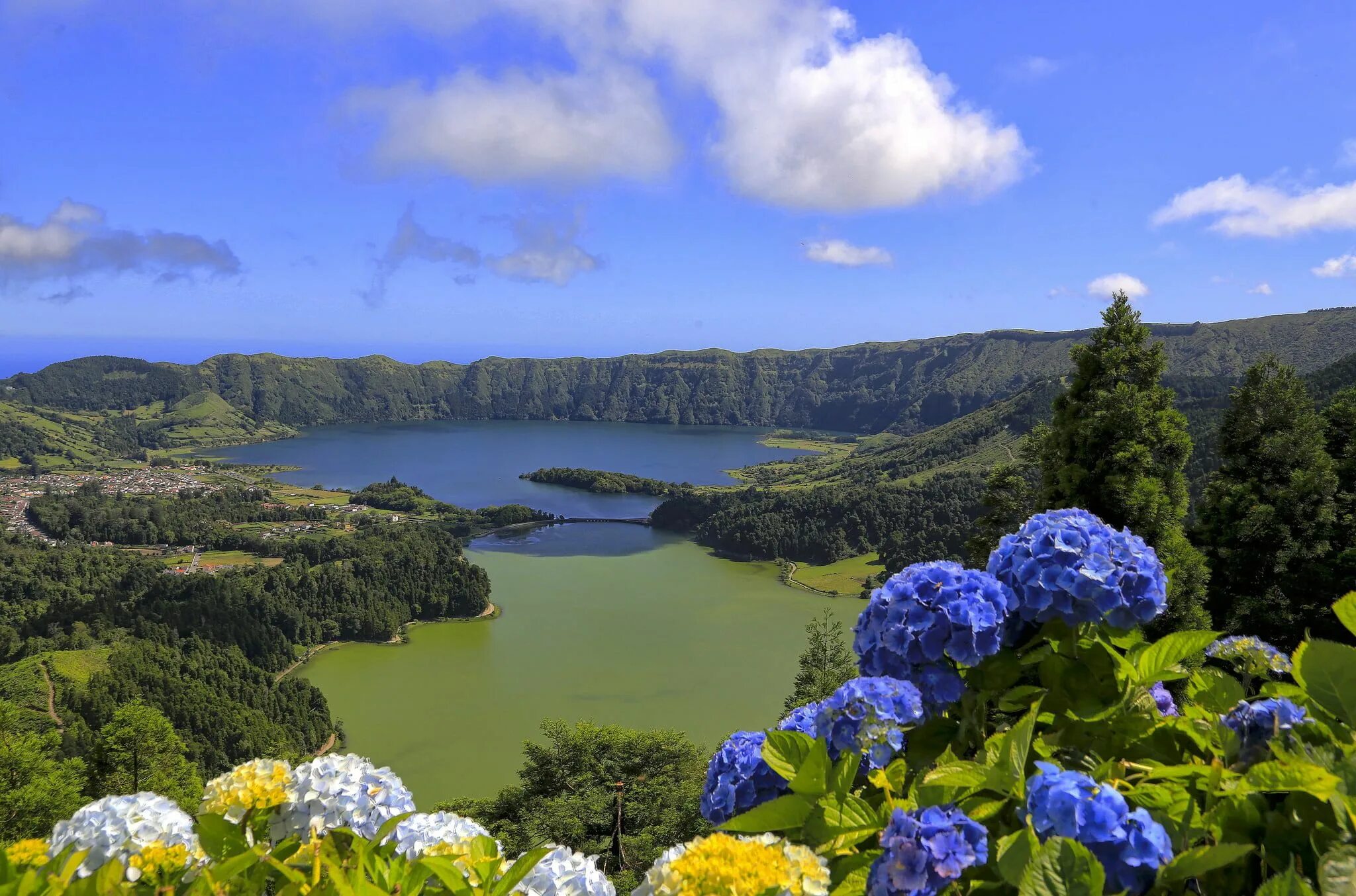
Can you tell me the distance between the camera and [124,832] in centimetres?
203

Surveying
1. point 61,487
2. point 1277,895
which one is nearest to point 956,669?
point 1277,895

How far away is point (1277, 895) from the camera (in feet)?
3.95

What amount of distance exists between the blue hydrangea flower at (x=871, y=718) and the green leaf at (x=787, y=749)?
0.06 metres

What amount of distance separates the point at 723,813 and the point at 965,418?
135 metres

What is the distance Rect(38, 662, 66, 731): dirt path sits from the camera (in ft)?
130

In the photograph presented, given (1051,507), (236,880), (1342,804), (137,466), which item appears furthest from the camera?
(137,466)

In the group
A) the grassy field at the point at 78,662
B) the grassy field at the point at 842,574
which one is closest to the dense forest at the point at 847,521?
the grassy field at the point at 842,574

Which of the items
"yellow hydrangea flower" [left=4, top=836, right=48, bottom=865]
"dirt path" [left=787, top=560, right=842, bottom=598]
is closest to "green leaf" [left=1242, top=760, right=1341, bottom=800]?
"yellow hydrangea flower" [left=4, top=836, right=48, bottom=865]

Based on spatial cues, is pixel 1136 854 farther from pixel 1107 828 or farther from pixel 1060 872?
pixel 1060 872

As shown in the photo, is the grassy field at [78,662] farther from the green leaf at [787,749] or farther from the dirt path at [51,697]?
the green leaf at [787,749]

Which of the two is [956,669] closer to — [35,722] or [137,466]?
[35,722]

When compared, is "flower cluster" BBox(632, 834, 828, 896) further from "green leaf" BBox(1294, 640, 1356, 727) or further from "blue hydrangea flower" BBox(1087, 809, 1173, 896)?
"green leaf" BBox(1294, 640, 1356, 727)

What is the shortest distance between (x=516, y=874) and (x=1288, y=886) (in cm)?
140

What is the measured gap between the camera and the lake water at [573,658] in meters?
39.5
